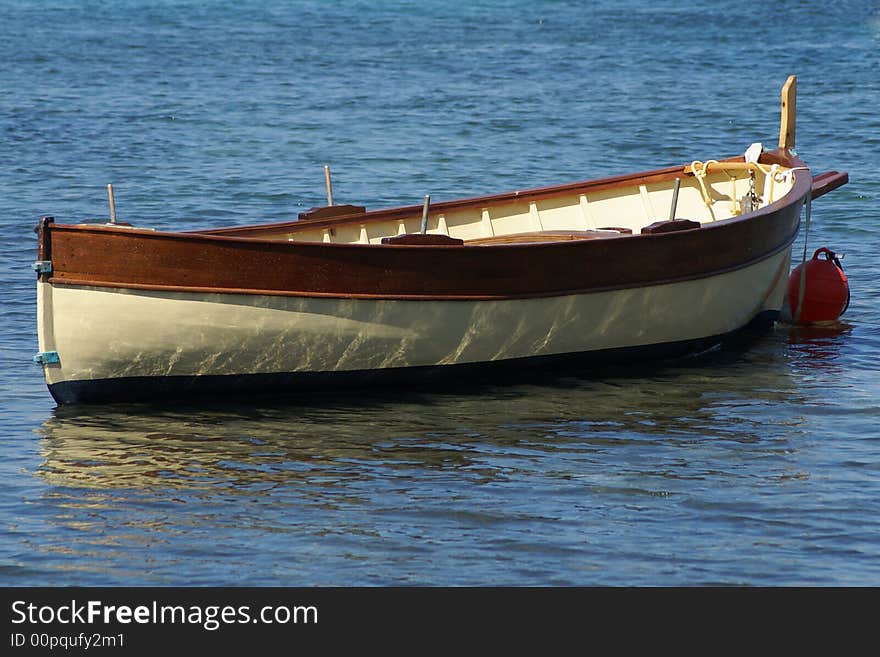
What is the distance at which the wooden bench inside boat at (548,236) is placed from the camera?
12.8m

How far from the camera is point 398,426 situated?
10.7m

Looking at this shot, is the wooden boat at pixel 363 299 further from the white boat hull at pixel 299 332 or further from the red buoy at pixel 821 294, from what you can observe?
the red buoy at pixel 821 294

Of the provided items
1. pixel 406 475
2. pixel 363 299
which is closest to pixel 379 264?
pixel 363 299

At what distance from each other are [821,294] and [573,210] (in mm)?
2472

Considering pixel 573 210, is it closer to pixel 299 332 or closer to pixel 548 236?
pixel 548 236

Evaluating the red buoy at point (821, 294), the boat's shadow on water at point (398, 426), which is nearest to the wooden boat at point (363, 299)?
the boat's shadow on water at point (398, 426)

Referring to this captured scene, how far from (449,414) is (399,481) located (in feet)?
5.28

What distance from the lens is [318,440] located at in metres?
10.3

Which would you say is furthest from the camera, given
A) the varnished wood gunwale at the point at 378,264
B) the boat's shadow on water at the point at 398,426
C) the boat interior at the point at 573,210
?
the boat interior at the point at 573,210

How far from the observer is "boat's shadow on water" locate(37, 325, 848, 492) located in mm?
9688

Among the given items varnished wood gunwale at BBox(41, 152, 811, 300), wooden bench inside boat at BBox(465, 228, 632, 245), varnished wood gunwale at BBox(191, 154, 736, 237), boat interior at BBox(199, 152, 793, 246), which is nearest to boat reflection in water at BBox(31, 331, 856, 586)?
varnished wood gunwale at BBox(41, 152, 811, 300)

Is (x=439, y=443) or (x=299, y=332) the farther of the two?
(x=299, y=332)

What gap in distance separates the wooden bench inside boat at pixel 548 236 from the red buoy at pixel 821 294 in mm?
1895
